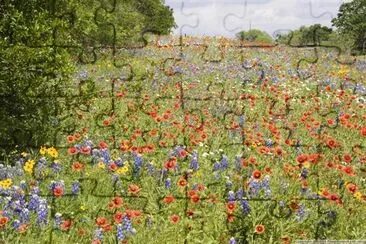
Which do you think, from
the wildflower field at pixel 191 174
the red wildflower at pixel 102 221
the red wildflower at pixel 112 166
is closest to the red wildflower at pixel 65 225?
the wildflower field at pixel 191 174

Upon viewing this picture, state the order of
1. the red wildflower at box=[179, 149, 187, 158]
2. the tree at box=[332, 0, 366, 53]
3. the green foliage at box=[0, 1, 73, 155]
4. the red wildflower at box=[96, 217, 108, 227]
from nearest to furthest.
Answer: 1. the red wildflower at box=[96, 217, 108, 227]
2. the red wildflower at box=[179, 149, 187, 158]
3. the green foliage at box=[0, 1, 73, 155]
4. the tree at box=[332, 0, 366, 53]

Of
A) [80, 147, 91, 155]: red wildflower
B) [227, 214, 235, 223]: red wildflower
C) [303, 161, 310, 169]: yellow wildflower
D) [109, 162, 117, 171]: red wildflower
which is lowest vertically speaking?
[227, 214, 235, 223]: red wildflower

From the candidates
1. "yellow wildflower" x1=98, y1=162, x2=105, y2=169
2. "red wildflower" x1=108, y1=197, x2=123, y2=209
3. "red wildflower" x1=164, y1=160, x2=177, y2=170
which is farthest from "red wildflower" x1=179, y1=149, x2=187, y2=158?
"red wildflower" x1=108, y1=197, x2=123, y2=209

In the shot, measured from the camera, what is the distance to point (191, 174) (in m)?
7.17

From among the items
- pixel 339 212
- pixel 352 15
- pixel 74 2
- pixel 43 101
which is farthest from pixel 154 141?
pixel 352 15

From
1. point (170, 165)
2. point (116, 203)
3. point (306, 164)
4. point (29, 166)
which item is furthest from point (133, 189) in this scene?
point (306, 164)

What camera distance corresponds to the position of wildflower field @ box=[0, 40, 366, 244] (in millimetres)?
5766

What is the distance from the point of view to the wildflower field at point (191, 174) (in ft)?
18.9

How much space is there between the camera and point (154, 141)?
8617 mm

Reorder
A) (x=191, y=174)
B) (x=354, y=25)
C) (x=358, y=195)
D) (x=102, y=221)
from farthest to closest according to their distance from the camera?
(x=354, y=25) < (x=191, y=174) < (x=358, y=195) < (x=102, y=221)

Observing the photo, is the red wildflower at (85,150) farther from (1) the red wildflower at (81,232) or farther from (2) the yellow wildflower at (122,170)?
(1) the red wildflower at (81,232)

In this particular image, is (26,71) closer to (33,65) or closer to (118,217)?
(33,65)

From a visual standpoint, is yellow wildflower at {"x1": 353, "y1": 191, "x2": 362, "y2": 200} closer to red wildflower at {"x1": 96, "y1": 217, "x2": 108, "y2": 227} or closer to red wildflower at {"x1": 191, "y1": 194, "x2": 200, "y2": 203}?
red wildflower at {"x1": 191, "y1": 194, "x2": 200, "y2": 203}

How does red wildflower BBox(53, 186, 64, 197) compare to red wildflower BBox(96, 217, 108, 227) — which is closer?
red wildflower BBox(96, 217, 108, 227)
